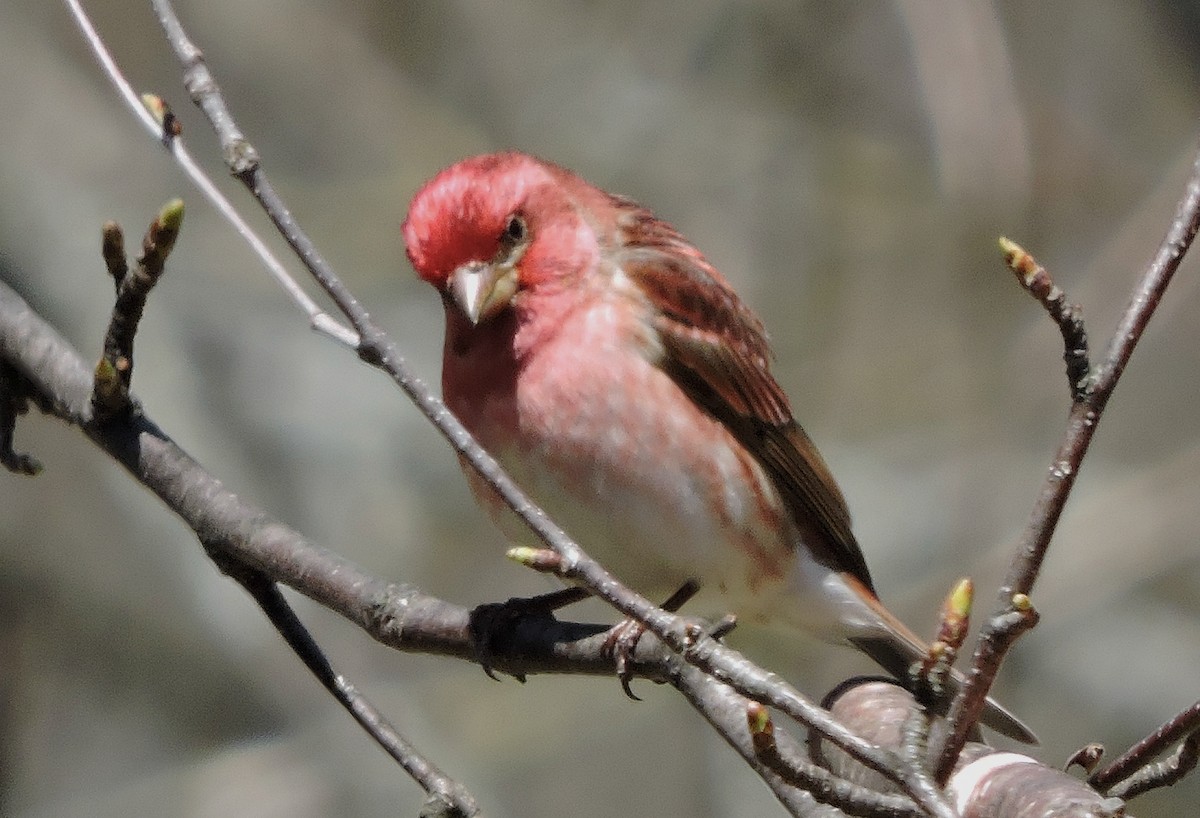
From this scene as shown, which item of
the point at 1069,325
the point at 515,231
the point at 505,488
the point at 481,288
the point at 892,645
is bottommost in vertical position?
the point at 1069,325

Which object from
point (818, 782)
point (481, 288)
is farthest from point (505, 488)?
point (481, 288)

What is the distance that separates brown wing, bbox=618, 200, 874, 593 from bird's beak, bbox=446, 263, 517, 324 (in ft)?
1.49

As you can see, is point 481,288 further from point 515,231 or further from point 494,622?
point 494,622

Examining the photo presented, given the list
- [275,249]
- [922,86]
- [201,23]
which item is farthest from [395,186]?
[922,86]

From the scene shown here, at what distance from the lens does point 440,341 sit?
29.7 feet

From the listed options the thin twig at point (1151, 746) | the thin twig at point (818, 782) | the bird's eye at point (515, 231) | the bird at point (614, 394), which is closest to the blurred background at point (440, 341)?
the bird at point (614, 394)

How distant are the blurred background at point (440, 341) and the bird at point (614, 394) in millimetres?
2335

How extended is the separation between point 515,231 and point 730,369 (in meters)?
0.84

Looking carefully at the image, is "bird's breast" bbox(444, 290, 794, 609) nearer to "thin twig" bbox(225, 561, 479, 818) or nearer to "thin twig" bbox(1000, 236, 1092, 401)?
"thin twig" bbox(225, 561, 479, 818)

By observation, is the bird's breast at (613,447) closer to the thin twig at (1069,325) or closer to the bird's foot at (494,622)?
the bird's foot at (494,622)

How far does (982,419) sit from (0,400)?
19.5 ft

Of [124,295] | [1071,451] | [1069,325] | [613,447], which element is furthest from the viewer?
[613,447]

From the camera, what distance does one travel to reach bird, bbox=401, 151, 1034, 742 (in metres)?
4.07

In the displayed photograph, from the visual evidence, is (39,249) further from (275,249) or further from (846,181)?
(846,181)
